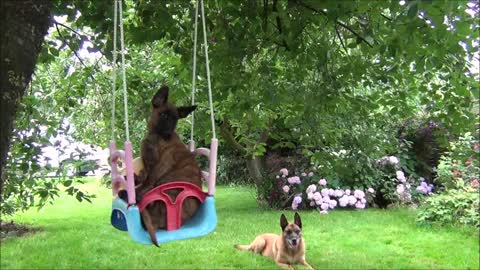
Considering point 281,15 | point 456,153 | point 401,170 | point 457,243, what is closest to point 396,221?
point 457,243

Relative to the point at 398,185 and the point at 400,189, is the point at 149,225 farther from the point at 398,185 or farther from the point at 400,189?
the point at 398,185

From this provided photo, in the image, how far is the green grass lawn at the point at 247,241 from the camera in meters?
6.04

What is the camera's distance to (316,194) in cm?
997

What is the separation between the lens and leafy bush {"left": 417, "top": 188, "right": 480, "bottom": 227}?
25.0ft

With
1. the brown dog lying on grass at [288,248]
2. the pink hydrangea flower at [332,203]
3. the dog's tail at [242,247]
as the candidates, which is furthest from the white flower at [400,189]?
the dog's tail at [242,247]

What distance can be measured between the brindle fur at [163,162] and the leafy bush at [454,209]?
19.8 feet

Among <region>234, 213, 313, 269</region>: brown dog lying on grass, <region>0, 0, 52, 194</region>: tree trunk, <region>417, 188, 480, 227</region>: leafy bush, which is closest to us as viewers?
<region>0, 0, 52, 194</region>: tree trunk

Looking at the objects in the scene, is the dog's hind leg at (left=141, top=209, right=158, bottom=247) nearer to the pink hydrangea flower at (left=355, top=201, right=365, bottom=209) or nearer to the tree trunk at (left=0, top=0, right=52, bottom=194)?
the tree trunk at (left=0, top=0, right=52, bottom=194)

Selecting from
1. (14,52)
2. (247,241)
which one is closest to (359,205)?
(247,241)

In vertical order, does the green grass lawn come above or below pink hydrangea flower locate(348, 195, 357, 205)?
below

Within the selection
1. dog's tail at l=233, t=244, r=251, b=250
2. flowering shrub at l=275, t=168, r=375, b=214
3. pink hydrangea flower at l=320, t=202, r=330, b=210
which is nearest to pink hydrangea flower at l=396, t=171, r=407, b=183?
flowering shrub at l=275, t=168, r=375, b=214

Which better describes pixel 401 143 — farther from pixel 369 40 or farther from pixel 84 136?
pixel 369 40

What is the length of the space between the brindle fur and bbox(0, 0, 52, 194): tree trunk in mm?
705

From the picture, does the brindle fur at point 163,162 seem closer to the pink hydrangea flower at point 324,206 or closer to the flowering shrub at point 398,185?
the pink hydrangea flower at point 324,206
